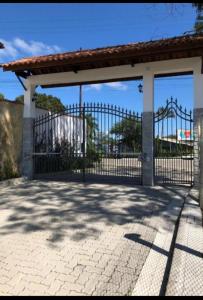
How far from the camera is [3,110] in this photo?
11.2 m

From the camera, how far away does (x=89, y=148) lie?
46.4 ft

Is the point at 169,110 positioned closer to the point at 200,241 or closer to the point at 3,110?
the point at 3,110

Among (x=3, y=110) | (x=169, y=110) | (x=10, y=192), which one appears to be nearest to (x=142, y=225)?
(x=10, y=192)

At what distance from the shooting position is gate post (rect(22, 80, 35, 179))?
12.1m

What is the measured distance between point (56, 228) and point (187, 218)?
241 cm

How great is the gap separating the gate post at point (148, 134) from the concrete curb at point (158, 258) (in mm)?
3503

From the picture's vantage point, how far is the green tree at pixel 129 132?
11.6 metres

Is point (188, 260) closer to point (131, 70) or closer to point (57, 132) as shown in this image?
point (131, 70)

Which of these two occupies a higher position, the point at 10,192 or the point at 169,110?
the point at 169,110

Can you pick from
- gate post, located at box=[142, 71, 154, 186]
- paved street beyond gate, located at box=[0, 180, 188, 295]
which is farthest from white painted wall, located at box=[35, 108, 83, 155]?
paved street beyond gate, located at box=[0, 180, 188, 295]

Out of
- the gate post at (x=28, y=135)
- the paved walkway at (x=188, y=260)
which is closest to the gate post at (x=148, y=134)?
the paved walkway at (x=188, y=260)

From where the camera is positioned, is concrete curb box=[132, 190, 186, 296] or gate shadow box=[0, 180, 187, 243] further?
gate shadow box=[0, 180, 187, 243]

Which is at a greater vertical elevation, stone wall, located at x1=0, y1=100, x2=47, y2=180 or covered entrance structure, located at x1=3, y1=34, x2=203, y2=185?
covered entrance structure, located at x1=3, y1=34, x2=203, y2=185

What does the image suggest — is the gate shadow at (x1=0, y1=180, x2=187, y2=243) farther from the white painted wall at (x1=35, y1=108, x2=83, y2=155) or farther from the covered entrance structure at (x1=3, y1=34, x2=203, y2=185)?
the white painted wall at (x1=35, y1=108, x2=83, y2=155)
